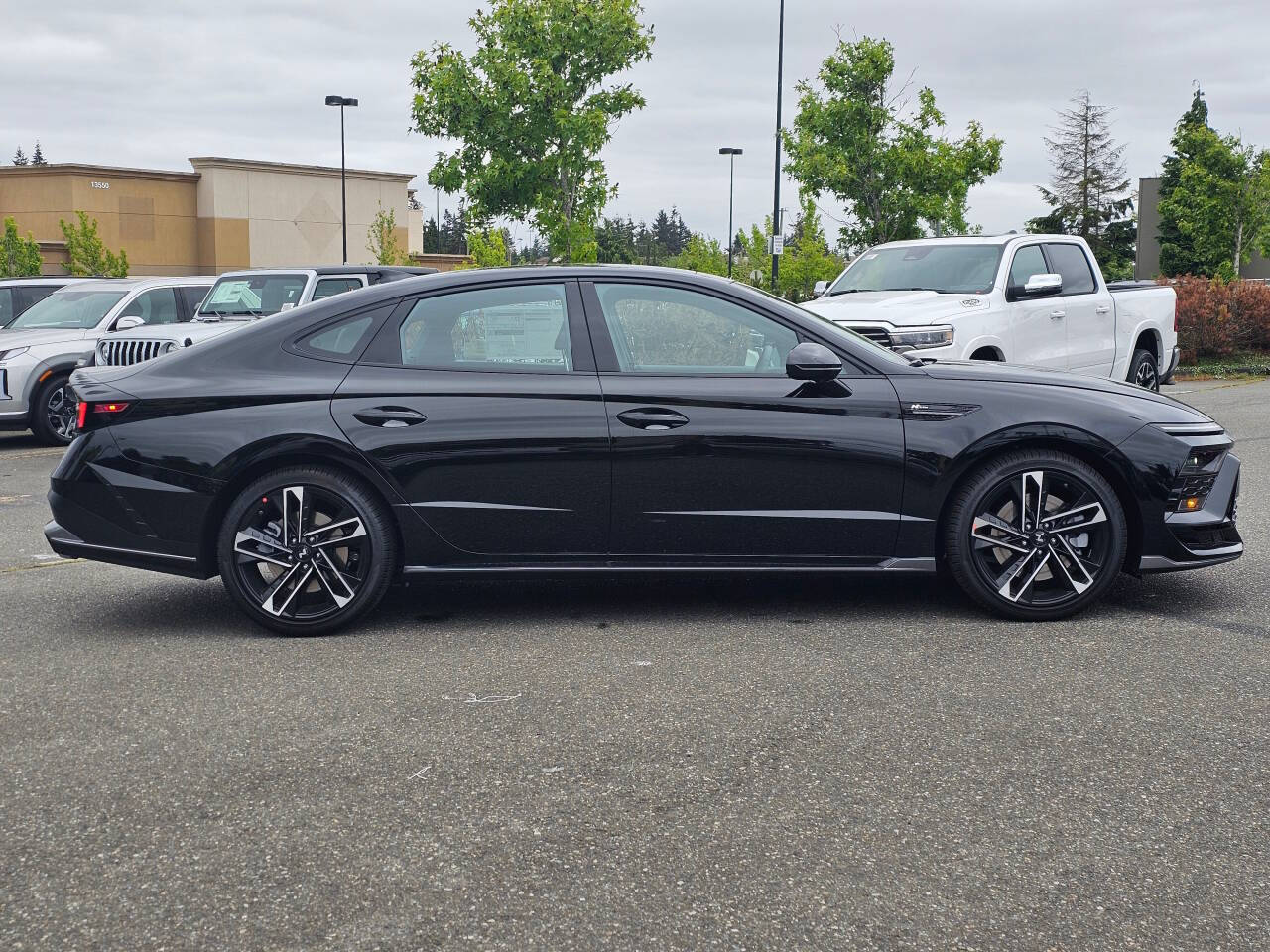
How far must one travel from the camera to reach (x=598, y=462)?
17.8 feet

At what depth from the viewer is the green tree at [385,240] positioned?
177ft

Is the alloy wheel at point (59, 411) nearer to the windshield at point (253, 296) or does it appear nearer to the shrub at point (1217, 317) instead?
the windshield at point (253, 296)

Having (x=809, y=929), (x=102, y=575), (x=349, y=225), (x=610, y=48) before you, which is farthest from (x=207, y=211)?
(x=809, y=929)

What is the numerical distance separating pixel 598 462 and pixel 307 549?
125cm

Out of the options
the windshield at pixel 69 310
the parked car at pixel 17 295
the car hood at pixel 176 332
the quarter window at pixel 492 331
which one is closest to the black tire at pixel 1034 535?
the quarter window at pixel 492 331

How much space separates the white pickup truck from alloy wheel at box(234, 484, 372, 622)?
5744 mm

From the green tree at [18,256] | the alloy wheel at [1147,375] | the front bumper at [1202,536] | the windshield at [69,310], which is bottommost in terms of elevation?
the front bumper at [1202,536]

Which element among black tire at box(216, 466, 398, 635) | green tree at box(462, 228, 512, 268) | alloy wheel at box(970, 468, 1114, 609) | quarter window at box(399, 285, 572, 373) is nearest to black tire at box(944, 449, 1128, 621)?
alloy wheel at box(970, 468, 1114, 609)

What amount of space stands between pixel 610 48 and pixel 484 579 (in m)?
24.8

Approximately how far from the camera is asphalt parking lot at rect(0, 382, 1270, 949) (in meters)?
2.99

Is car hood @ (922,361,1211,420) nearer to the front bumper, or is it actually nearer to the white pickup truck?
the front bumper

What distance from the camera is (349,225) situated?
6322cm

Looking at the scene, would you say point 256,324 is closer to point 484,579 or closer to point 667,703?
point 484,579

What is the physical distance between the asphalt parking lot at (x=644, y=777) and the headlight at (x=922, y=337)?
472 cm
